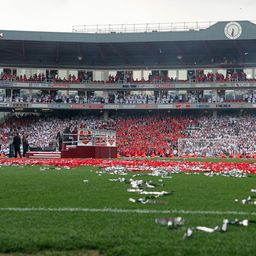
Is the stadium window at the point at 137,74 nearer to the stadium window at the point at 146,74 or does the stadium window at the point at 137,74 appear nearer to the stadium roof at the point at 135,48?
the stadium window at the point at 146,74

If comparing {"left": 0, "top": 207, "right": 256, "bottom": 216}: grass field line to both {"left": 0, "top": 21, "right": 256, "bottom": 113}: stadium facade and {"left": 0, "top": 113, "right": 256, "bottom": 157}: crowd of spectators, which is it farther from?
{"left": 0, "top": 21, "right": 256, "bottom": 113}: stadium facade

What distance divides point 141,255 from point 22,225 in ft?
6.96

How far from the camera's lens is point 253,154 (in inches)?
1880

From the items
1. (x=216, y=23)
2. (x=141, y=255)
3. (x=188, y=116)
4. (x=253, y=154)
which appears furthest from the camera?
(x=188, y=116)

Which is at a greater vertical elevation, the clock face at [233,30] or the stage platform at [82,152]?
the clock face at [233,30]

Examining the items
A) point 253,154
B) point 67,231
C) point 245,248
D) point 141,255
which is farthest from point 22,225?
point 253,154

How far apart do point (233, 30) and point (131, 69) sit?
1395 cm

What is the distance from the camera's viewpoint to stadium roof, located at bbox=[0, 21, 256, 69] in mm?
60656

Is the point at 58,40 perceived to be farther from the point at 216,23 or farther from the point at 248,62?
the point at 248,62

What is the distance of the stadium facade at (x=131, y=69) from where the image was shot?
202 ft

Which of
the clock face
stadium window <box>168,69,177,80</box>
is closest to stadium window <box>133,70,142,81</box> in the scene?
stadium window <box>168,69,177,80</box>

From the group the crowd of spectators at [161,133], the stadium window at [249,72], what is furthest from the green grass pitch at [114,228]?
the stadium window at [249,72]

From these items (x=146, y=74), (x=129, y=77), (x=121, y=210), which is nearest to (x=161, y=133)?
(x=146, y=74)

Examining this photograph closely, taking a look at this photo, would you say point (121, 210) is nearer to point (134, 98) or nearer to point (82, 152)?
point (82, 152)
